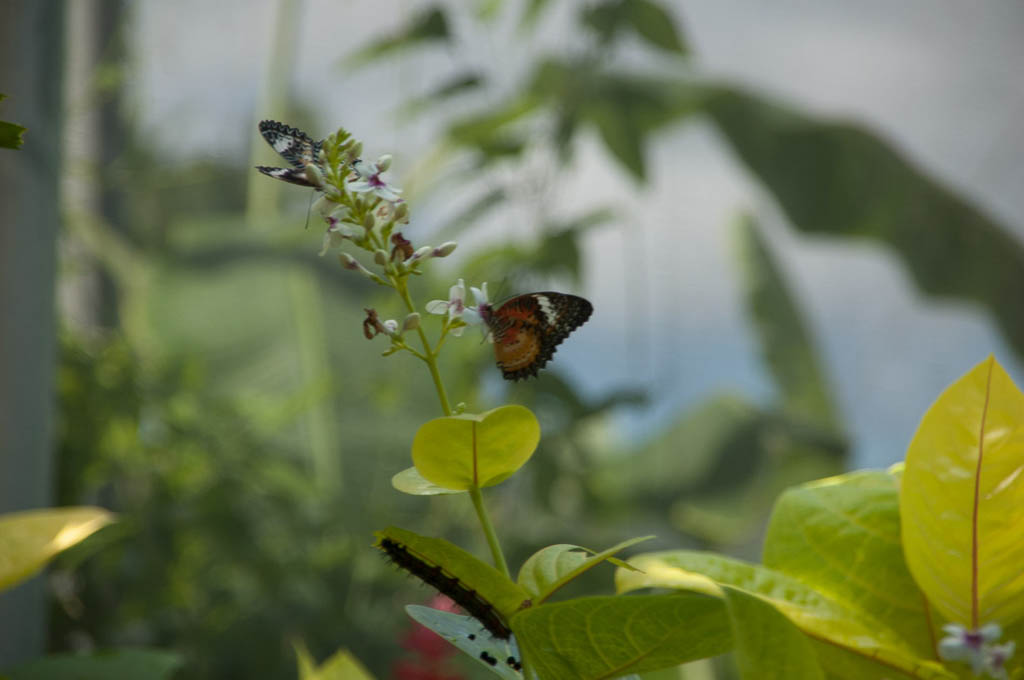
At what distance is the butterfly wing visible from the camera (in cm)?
21

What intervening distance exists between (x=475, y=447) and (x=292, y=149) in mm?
87

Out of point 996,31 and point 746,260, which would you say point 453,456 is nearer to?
point 746,260

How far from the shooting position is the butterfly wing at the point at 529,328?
214mm

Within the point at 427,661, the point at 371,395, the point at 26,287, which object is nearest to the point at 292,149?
the point at 427,661

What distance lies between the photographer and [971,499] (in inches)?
10.5

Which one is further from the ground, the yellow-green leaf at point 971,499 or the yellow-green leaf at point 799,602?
the yellow-green leaf at point 971,499

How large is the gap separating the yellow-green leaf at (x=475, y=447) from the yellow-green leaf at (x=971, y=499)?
144mm

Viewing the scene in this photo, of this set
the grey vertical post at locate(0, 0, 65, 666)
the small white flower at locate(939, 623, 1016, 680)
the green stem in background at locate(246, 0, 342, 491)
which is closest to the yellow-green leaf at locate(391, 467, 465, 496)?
the small white flower at locate(939, 623, 1016, 680)

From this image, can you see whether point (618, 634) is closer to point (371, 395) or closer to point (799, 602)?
point (799, 602)

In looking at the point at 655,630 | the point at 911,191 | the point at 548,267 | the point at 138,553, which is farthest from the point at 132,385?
the point at 911,191

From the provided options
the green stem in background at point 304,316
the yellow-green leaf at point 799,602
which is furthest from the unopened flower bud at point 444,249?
the green stem in background at point 304,316

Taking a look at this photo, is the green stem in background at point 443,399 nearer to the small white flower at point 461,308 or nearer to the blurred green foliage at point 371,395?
the small white flower at point 461,308

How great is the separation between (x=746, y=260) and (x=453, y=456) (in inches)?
48.2

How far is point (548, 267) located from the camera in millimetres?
1066
